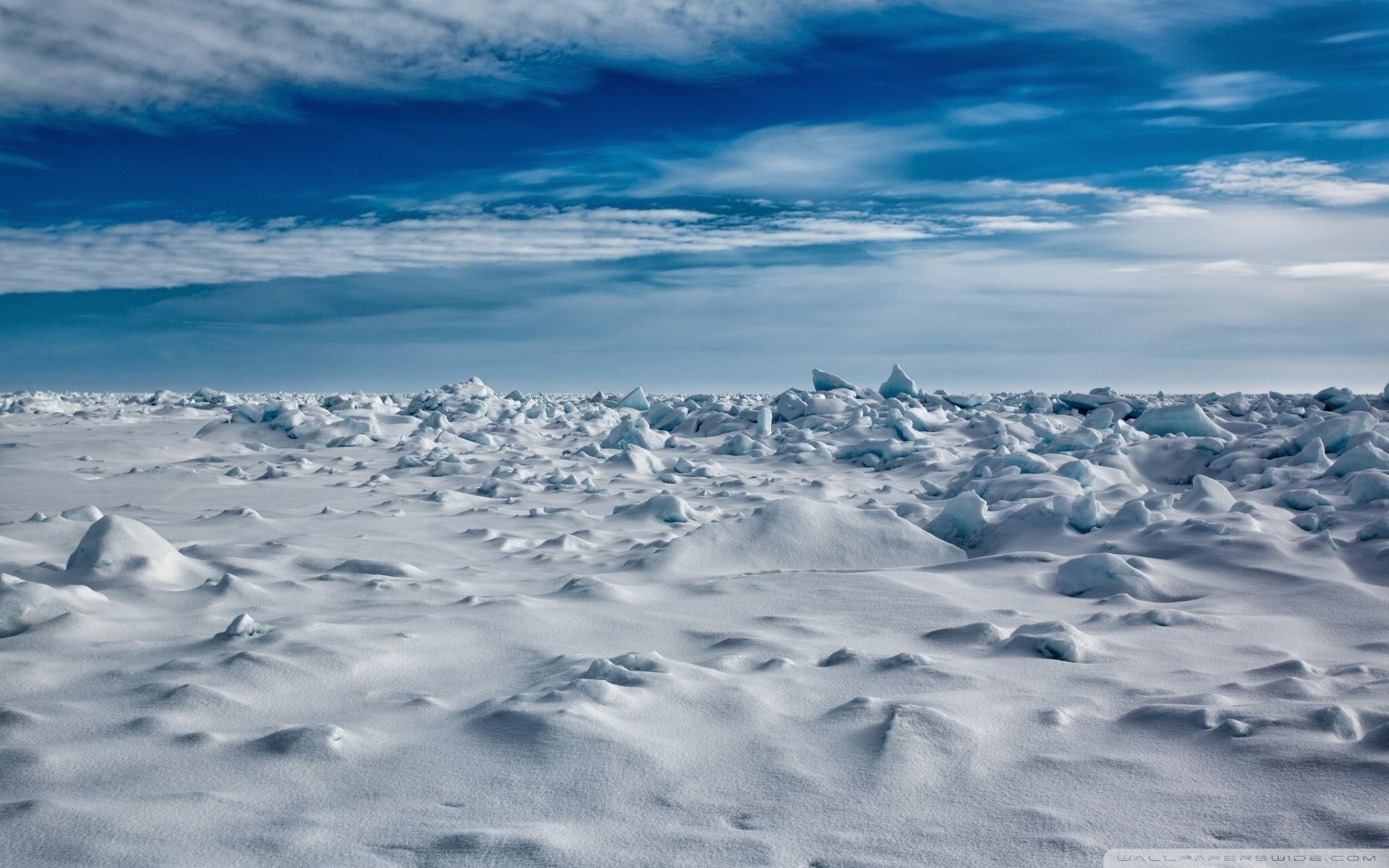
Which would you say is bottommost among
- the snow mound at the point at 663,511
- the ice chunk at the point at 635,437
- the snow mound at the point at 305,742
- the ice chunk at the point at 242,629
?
the ice chunk at the point at 635,437

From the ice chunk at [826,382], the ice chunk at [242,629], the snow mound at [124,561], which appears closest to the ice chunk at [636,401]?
the ice chunk at [826,382]

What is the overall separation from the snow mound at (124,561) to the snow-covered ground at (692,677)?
1 centimetres

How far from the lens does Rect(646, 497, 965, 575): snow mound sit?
4125mm

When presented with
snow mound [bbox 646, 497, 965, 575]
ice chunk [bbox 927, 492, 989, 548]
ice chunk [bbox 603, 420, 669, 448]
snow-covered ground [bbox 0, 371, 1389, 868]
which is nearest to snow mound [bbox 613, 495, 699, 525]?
snow-covered ground [bbox 0, 371, 1389, 868]

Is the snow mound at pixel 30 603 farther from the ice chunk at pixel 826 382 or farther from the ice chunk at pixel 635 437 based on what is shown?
the ice chunk at pixel 826 382

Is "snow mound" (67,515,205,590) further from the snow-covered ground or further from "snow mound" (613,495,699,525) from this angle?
"snow mound" (613,495,699,525)

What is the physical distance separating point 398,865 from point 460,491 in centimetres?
492

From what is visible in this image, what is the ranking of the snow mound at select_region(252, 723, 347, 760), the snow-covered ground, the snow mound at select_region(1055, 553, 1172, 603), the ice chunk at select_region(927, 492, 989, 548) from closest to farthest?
the snow-covered ground < the snow mound at select_region(252, 723, 347, 760) < the snow mound at select_region(1055, 553, 1172, 603) < the ice chunk at select_region(927, 492, 989, 548)

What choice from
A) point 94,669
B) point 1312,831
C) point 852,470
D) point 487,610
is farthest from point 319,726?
point 852,470

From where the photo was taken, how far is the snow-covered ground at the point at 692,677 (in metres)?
1.69

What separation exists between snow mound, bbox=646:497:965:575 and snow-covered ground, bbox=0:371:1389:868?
2cm

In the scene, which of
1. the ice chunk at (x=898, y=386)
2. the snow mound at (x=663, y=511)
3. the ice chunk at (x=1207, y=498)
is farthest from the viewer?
the ice chunk at (x=898, y=386)

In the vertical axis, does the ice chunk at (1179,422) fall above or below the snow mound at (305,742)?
below

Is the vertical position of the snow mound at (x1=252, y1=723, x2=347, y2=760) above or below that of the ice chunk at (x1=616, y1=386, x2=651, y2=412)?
above
